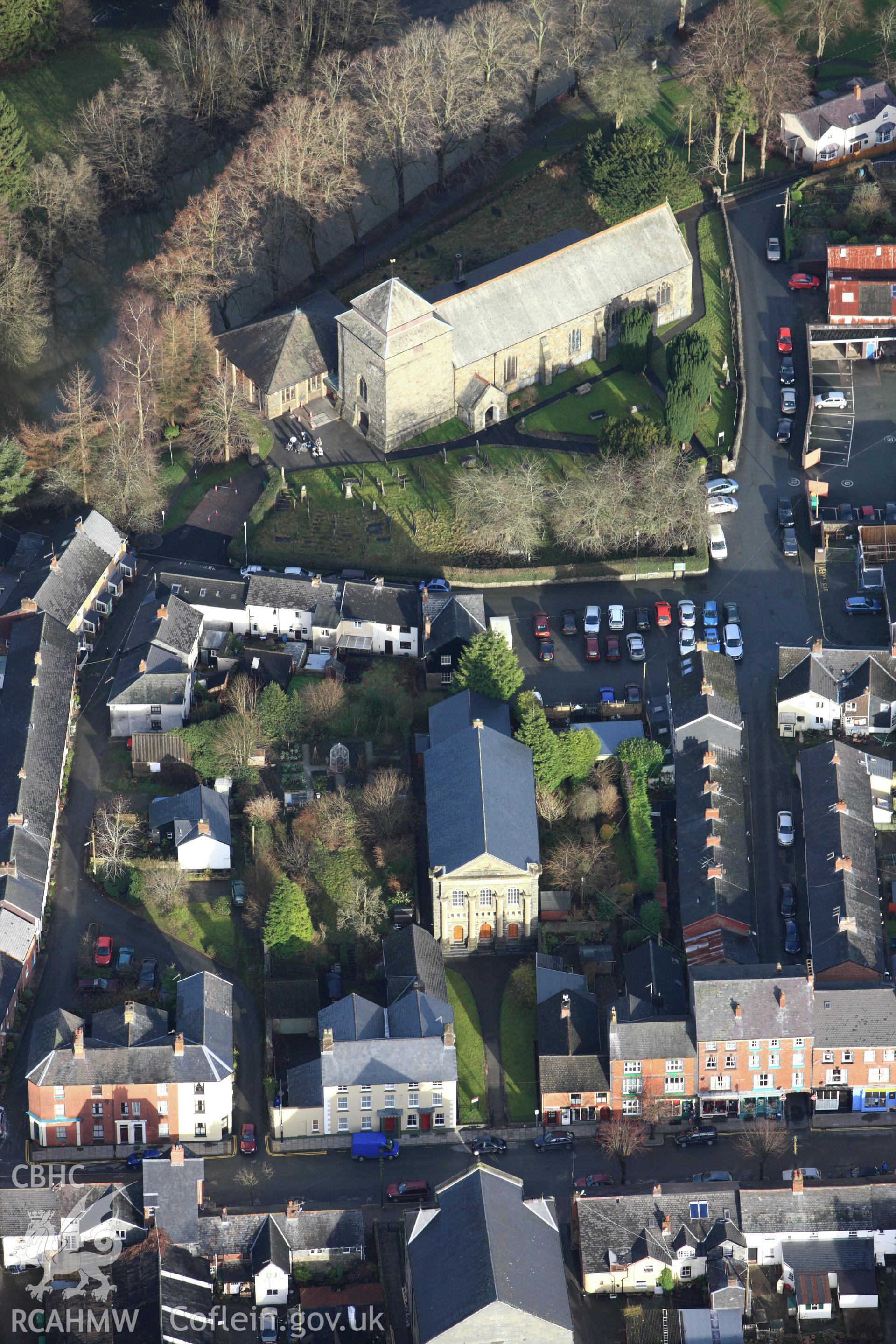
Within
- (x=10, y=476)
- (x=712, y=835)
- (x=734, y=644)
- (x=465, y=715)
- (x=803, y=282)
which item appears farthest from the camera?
(x=803, y=282)

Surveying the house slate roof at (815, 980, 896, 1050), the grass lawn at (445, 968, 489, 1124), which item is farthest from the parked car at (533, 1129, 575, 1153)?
the house slate roof at (815, 980, 896, 1050)

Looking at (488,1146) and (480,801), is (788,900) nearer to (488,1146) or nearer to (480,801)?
(480,801)

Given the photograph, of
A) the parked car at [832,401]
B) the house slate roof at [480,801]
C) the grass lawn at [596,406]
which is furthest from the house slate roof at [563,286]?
the house slate roof at [480,801]

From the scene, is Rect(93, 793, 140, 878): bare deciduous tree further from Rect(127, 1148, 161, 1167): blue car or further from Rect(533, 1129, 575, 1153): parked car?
Rect(533, 1129, 575, 1153): parked car

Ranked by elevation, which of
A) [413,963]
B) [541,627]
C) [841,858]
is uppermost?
[541,627]

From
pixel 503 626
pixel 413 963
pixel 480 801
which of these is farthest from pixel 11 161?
pixel 413 963

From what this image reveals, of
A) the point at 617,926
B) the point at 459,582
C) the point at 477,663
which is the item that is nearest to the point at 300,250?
the point at 459,582
